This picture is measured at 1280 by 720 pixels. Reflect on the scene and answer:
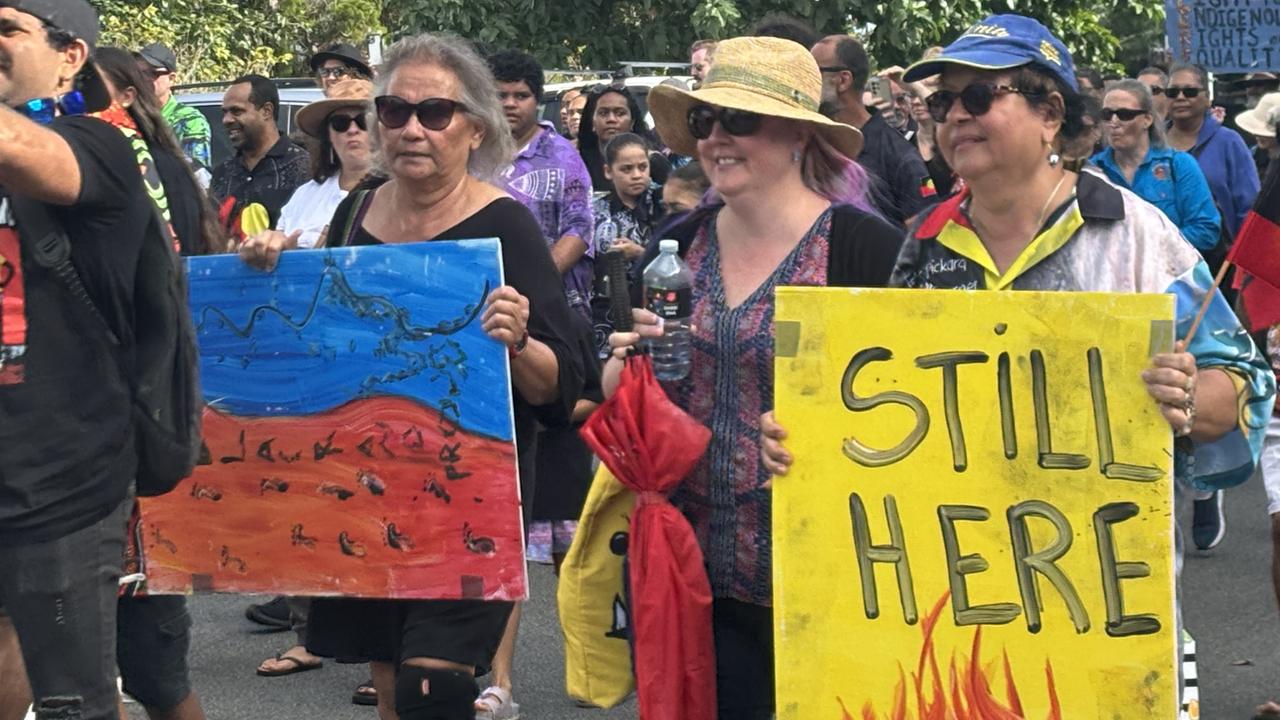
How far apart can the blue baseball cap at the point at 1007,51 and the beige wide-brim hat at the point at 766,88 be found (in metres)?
0.36

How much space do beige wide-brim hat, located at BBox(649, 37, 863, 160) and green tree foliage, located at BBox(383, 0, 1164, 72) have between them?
61.0 ft

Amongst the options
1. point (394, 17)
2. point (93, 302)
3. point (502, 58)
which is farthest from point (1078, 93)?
point (394, 17)

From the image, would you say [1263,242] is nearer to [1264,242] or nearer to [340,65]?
[1264,242]

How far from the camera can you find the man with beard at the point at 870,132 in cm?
796

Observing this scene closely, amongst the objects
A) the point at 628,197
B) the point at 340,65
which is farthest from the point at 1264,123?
the point at 340,65

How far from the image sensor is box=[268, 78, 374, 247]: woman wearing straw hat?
7.27 m

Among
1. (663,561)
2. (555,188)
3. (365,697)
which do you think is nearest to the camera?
(663,561)

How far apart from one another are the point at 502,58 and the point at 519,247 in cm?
361

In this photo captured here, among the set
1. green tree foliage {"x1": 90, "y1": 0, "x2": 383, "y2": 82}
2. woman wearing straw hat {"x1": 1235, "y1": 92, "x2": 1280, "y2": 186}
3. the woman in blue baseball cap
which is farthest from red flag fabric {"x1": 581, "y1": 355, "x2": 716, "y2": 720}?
green tree foliage {"x1": 90, "y1": 0, "x2": 383, "y2": 82}

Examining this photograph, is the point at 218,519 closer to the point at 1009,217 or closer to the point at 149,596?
the point at 149,596

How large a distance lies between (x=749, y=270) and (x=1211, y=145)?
23.5ft

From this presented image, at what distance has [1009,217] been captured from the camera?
3801 millimetres

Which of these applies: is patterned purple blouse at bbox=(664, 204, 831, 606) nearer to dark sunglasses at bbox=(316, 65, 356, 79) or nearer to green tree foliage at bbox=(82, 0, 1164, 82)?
dark sunglasses at bbox=(316, 65, 356, 79)

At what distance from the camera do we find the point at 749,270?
165 inches
